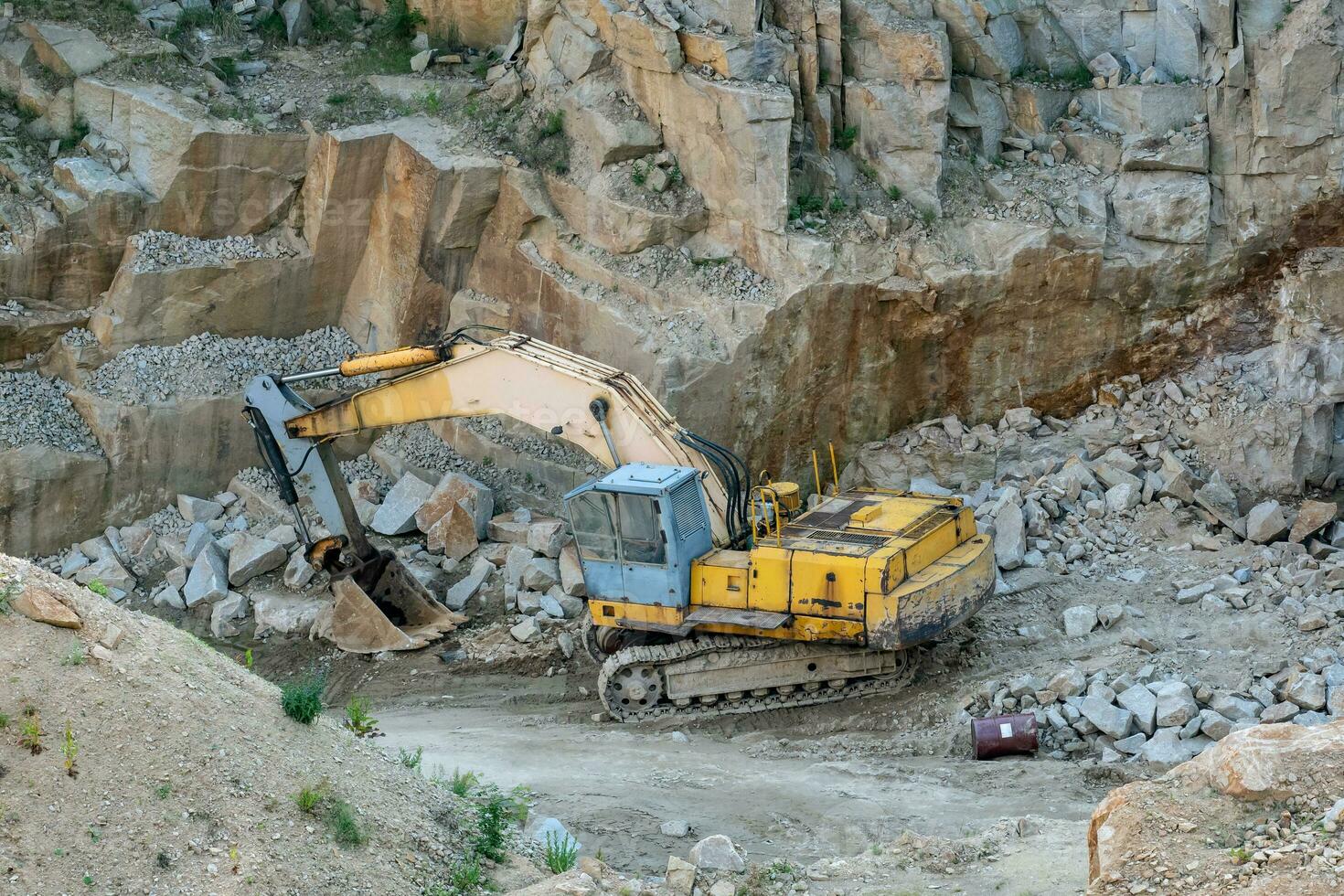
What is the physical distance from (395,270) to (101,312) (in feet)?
10.3

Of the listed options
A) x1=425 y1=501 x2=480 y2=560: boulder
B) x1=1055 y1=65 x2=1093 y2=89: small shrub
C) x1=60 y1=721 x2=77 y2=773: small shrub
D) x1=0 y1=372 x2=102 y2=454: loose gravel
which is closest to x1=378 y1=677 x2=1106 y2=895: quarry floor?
x1=425 y1=501 x2=480 y2=560: boulder

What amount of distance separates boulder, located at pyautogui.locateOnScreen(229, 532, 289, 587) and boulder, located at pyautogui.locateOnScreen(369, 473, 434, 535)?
1001mm

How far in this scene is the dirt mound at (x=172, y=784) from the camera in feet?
21.0

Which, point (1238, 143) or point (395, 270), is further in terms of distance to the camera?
point (395, 270)

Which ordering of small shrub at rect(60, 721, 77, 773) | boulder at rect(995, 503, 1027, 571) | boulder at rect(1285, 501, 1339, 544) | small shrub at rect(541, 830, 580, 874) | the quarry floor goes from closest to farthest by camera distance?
1. small shrub at rect(60, 721, 77, 773)
2. small shrub at rect(541, 830, 580, 874)
3. the quarry floor
4. boulder at rect(1285, 501, 1339, 544)
5. boulder at rect(995, 503, 1027, 571)

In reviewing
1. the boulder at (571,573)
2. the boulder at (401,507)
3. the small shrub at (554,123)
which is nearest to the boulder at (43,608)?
the boulder at (571,573)

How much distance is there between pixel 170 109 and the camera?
15805 millimetres

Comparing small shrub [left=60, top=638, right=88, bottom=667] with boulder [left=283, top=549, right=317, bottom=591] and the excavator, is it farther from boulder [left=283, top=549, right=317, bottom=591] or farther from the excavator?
boulder [left=283, top=549, right=317, bottom=591]

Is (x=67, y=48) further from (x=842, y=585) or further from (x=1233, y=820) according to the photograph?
(x=1233, y=820)

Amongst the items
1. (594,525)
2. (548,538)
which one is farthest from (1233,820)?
(548,538)

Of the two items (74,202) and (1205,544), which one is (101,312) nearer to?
(74,202)

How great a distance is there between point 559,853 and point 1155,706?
4.74 metres

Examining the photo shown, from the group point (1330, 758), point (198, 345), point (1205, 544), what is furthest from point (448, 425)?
point (1330, 758)

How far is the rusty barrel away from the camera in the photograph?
10.4 metres
